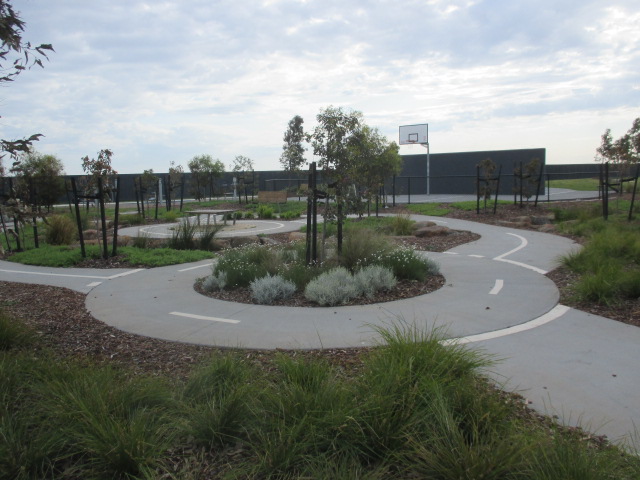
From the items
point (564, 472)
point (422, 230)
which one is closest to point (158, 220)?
point (422, 230)

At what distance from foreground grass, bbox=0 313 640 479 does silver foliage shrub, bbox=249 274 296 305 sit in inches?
122

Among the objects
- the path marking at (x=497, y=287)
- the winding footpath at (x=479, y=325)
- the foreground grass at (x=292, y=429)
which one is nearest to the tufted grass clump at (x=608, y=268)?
the winding footpath at (x=479, y=325)

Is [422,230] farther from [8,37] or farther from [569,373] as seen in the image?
[8,37]

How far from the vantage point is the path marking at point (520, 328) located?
195 inches

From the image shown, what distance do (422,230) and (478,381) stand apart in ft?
35.1

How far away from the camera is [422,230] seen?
14.1m

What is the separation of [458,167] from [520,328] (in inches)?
1455

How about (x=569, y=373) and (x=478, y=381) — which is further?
(x=569, y=373)

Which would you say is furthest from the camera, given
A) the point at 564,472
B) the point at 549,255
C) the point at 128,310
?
the point at 549,255

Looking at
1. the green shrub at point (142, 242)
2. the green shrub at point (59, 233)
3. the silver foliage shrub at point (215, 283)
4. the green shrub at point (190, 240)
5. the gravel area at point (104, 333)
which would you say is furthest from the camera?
the green shrub at point (59, 233)

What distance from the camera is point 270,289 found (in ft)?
22.1

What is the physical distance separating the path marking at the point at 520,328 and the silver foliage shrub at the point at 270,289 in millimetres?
2594

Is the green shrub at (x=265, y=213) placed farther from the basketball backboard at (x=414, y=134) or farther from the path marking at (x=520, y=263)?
the basketball backboard at (x=414, y=134)

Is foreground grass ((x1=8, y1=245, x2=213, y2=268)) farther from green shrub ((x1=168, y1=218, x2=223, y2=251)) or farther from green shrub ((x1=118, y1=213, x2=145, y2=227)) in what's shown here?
green shrub ((x1=118, y1=213, x2=145, y2=227))
